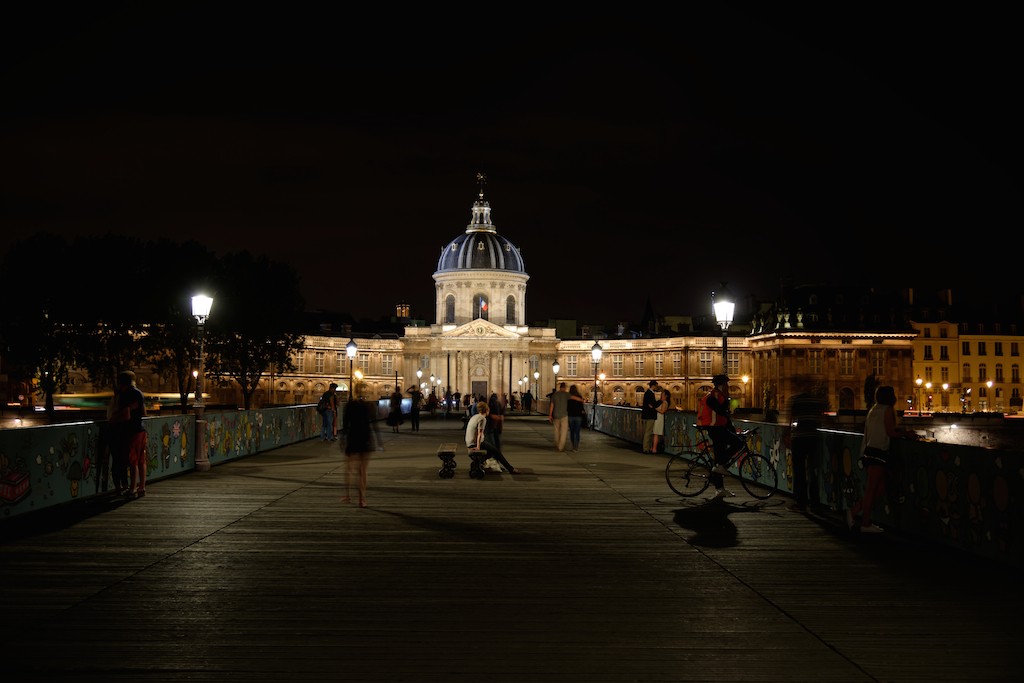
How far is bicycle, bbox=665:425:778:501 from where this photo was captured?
62.0 feet

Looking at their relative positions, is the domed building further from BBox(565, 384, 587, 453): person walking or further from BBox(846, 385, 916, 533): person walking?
BBox(846, 385, 916, 533): person walking

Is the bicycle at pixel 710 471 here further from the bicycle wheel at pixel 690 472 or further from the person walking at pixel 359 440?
the person walking at pixel 359 440

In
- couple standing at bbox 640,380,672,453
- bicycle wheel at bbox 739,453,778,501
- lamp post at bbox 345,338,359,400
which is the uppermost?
lamp post at bbox 345,338,359,400

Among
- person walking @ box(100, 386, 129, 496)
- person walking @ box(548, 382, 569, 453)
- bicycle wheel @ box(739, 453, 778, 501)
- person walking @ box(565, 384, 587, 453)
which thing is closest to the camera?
person walking @ box(100, 386, 129, 496)

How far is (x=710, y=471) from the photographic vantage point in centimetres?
1888

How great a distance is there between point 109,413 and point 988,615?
14.3 m

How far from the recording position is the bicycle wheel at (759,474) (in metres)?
19.8

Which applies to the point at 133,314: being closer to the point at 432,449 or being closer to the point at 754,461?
the point at 432,449

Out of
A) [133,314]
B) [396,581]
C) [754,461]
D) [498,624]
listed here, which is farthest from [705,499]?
[133,314]

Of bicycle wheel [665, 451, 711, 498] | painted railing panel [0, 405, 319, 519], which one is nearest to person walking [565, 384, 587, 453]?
painted railing panel [0, 405, 319, 519]

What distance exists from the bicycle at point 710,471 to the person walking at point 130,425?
935 centimetres

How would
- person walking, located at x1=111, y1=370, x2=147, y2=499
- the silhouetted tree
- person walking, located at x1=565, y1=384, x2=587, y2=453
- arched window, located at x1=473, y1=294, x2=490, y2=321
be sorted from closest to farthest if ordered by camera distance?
1. person walking, located at x1=111, y1=370, x2=147, y2=499
2. person walking, located at x1=565, y1=384, x2=587, y2=453
3. the silhouetted tree
4. arched window, located at x1=473, y1=294, x2=490, y2=321

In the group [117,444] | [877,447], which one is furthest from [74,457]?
[877,447]

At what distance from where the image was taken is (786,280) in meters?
132
